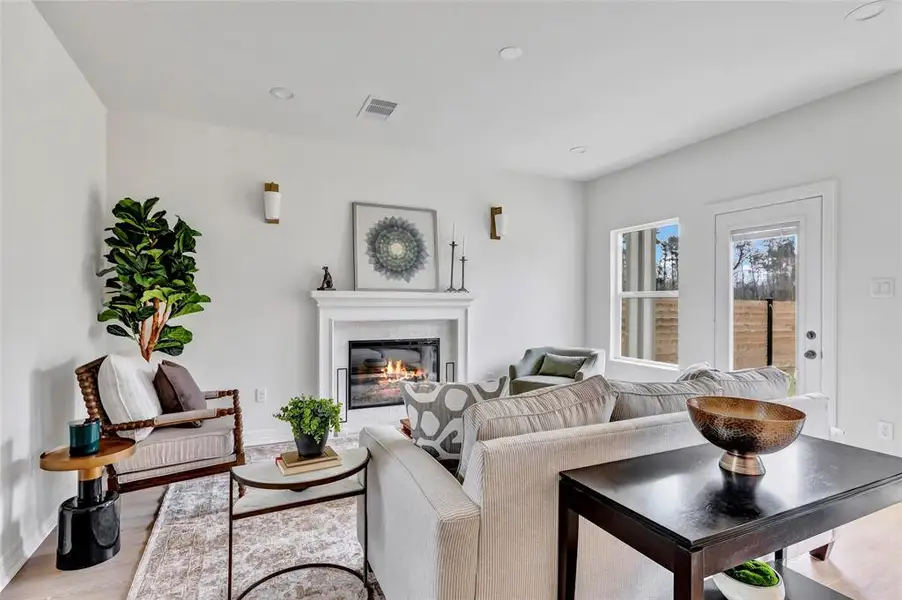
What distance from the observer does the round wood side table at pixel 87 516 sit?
1972 mm

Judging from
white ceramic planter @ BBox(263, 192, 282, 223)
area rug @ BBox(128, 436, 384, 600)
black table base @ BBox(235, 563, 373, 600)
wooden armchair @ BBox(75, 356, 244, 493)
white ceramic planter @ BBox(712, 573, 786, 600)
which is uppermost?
white ceramic planter @ BBox(263, 192, 282, 223)

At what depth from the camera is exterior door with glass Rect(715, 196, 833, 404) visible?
327 centimetres

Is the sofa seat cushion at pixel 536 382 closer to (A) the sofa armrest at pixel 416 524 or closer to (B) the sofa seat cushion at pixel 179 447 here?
(A) the sofa armrest at pixel 416 524

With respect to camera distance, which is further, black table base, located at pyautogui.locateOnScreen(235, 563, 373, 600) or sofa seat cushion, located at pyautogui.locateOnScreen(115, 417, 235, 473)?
sofa seat cushion, located at pyautogui.locateOnScreen(115, 417, 235, 473)

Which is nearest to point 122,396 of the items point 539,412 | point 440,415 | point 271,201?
point 440,415

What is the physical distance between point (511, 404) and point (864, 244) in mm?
3066

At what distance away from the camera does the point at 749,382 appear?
191cm

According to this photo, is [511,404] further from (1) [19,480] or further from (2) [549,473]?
(1) [19,480]

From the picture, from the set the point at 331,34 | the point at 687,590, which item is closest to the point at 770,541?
the point at 687,590

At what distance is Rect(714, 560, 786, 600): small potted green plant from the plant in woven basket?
3341 mm

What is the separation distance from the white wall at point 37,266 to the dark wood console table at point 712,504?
2.42 meters

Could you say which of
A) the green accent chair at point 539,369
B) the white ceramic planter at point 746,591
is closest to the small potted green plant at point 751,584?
the white ceramic planter at point 746,591

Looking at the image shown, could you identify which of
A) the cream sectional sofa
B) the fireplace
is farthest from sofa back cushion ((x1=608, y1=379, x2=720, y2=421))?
the fireplace

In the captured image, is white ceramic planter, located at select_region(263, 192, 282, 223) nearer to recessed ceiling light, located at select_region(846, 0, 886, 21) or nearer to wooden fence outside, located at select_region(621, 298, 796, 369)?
recessed ceiling light, located at select_region(846, 0, 886, 21)
